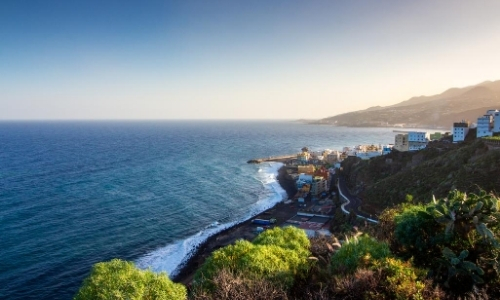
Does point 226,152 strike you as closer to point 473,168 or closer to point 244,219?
A: point 244,219

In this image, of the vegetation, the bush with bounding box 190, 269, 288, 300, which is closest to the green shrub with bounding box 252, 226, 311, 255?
the vegetation

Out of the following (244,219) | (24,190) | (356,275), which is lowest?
(244,219)

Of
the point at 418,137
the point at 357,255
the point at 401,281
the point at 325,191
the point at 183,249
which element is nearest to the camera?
the point at 401,281

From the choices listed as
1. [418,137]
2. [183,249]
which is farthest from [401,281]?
A: [418,137]

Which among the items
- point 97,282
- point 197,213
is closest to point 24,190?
point 197,213

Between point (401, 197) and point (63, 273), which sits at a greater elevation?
point (401, 197)

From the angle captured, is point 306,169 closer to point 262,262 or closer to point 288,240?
point 288,240

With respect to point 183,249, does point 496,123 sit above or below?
above

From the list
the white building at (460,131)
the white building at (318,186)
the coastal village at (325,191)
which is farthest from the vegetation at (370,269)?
the white building at (460,131)
